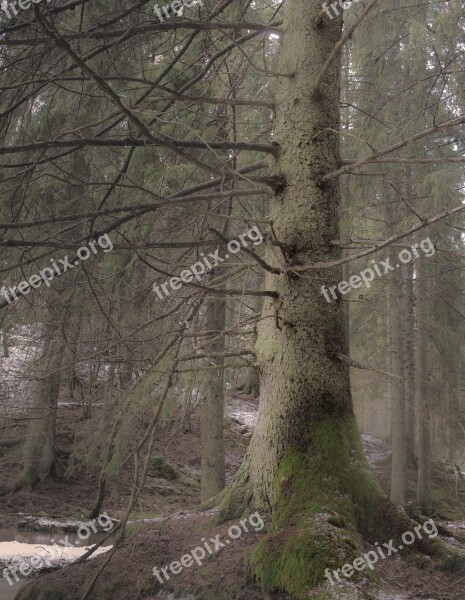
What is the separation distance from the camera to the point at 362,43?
698cm

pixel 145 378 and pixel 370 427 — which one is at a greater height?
pixel 145 378

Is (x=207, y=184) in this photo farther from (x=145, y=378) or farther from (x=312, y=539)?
(x=312, y=539)

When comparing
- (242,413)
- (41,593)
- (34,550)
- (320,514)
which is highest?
(320,514)

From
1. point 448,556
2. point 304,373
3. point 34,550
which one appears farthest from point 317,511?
point 34,550

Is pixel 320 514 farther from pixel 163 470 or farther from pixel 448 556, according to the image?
pixel 163 470

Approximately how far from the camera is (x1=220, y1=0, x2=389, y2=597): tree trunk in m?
3.06

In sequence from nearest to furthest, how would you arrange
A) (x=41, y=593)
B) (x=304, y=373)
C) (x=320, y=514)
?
(x=320, y=514) → (x=304, y=373) → (x=41, y=593)

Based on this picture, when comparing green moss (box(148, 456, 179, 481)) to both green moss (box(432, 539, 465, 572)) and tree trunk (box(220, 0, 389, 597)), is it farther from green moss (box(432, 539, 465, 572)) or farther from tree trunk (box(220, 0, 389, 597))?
green moss (box(432, 539, 465, 572))

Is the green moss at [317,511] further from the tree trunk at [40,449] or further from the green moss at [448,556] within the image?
the tree trunk at [40,449]

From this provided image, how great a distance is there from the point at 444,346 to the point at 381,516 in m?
9.30

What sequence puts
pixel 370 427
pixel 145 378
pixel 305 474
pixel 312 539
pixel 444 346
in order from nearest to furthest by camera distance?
pixel 312 539
pixel 305 474
pixel 145 378
pixel 444 346
pixel 370 427

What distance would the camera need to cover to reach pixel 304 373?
3.34m

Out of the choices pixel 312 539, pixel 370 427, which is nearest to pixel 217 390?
pixel 312 539

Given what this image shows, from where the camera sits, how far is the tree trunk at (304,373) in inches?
121
